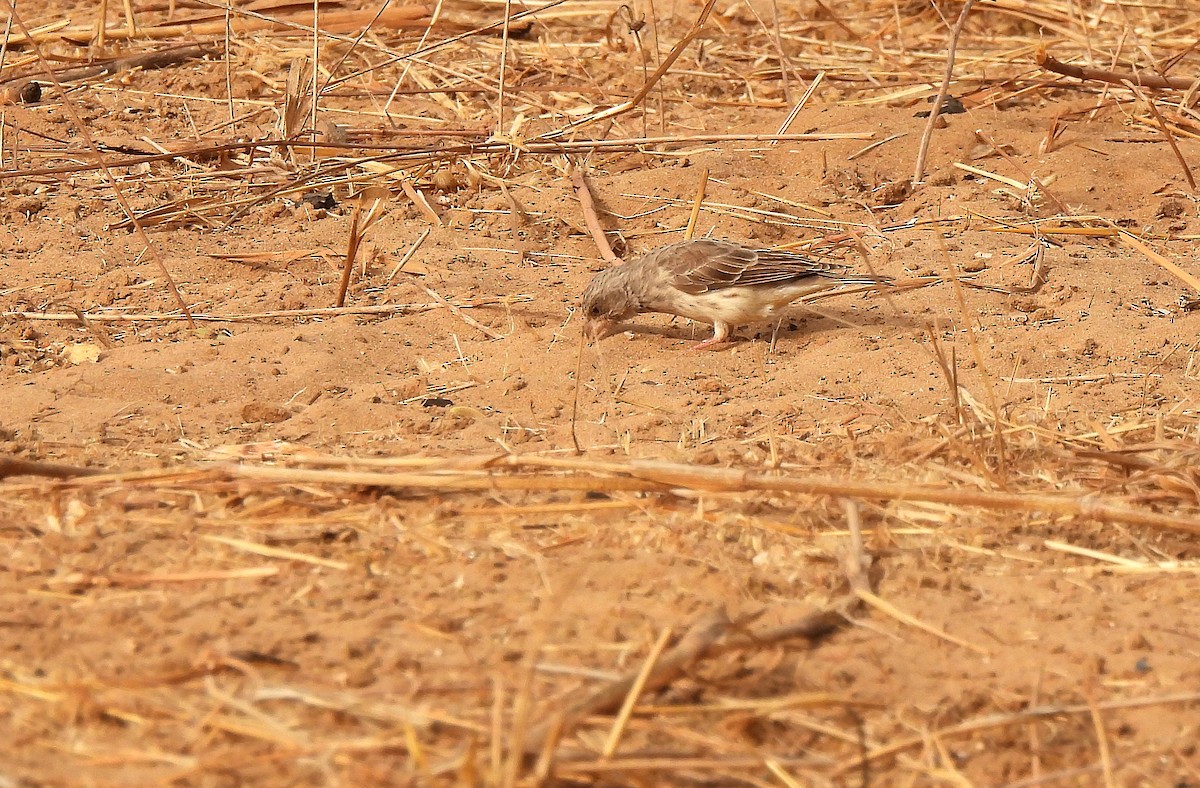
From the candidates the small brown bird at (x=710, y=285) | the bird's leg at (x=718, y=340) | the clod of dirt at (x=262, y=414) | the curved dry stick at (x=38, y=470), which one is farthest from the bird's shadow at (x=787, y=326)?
the curved dry stick at (x=38, y=470)

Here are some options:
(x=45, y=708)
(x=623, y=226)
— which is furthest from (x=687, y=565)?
(x=623, y=226)

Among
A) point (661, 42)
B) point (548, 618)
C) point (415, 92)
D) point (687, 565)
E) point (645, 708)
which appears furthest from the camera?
point (661, 42)

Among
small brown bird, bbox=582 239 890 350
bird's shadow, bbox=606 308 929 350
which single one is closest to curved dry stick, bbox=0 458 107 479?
small brown bird, bbox=582 239 890 350

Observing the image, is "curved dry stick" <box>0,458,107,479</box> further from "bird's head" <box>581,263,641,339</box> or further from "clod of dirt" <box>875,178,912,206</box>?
"clod of dirt" <box>875,178,912,206</box>

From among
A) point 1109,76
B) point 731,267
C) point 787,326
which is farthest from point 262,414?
point 1109,76

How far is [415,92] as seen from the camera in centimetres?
805

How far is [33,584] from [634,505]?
1441 mm

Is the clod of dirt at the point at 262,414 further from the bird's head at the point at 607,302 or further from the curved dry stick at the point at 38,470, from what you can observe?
the bird's head at the point at 607,302

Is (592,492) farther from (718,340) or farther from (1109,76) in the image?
(1109,76)

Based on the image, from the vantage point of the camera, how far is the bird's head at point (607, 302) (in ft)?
18.5

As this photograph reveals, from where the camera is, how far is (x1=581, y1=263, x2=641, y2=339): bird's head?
5.64 meters

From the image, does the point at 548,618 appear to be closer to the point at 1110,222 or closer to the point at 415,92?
the point at 1110,222

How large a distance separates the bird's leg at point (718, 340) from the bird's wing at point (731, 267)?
215 millimetres

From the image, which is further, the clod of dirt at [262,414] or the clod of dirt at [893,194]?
the clod of dirt at [893,194]
